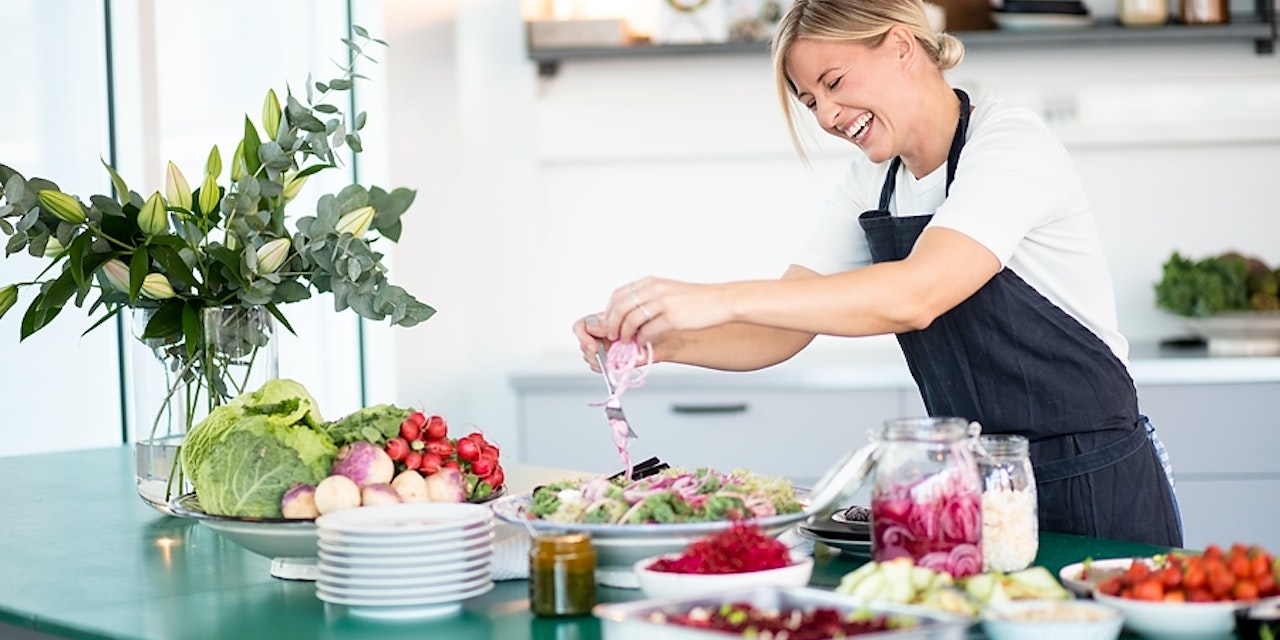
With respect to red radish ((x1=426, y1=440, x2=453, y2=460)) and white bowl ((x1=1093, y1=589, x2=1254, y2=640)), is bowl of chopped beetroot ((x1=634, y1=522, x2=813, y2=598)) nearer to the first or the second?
white bowl ((x1=1093, y1=589, x2=1254, y2=640))

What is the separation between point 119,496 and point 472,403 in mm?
2061

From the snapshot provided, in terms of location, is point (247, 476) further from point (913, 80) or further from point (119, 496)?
point (913, 80)

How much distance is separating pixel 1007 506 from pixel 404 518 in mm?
709

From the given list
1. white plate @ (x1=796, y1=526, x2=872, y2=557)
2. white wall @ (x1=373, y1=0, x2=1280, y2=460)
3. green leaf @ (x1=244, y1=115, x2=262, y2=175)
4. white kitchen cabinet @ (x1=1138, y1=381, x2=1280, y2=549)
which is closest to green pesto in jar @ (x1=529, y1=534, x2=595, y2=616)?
white plate @ (x1=796, y1=526, x2=872, y2=557)

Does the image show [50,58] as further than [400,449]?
Yes

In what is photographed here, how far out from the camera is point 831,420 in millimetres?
4203

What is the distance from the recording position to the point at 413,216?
4.60 meters

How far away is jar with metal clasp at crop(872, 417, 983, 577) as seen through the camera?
1.70 meters

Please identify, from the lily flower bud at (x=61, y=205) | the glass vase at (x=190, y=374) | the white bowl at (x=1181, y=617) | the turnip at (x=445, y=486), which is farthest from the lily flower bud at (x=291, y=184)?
the white bowl at (x=1181, y=617)

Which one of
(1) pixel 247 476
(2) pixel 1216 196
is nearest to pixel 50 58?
(1) pixel 247 476

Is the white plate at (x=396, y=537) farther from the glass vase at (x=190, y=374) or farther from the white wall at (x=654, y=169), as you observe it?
the white wall at (x=654, y=169)

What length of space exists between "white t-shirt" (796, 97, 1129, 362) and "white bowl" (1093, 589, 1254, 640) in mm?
751

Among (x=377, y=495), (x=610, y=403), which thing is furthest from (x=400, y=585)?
(x=610, y=403)

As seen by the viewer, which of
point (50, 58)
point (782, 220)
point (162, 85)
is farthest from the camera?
point (782, 220)
